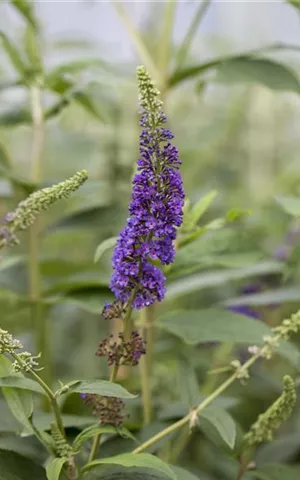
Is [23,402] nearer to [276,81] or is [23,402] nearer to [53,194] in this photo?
[53,194]

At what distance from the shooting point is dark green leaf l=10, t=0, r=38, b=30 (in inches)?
35.6

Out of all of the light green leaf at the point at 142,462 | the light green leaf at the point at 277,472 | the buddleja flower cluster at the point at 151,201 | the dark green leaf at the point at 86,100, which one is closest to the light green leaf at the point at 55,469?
the light green leaf at the point at 142,462

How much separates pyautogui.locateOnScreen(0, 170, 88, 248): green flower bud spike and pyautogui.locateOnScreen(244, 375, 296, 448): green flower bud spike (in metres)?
0.21

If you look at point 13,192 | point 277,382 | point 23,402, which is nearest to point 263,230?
point 277,382

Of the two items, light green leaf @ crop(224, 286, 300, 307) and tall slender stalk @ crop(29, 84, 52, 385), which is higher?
tall slender stalk @ crop(29, 84, 52, 385)

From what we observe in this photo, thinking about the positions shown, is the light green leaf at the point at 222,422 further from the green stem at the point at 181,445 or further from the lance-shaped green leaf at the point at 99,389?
the green stem at the point at 181,445

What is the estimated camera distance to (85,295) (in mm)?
852

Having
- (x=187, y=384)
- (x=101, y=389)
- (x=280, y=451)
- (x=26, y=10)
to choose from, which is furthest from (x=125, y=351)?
(x=26, y=10)

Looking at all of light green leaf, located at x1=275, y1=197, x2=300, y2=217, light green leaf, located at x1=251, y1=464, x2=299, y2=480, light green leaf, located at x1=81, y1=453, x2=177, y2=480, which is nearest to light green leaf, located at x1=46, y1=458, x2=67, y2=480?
light green leaf, located at x1=81, y1=453, x2=177, y2=480

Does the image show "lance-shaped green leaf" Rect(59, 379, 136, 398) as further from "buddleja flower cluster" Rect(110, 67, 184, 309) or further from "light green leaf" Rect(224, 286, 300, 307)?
"light green leaf" Rect(224, 286, 300, 307)

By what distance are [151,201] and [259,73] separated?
45cm

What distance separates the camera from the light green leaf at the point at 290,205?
0.76 metres

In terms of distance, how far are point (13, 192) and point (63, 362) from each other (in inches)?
20.5

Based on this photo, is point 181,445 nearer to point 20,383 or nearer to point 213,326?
point 213,326
